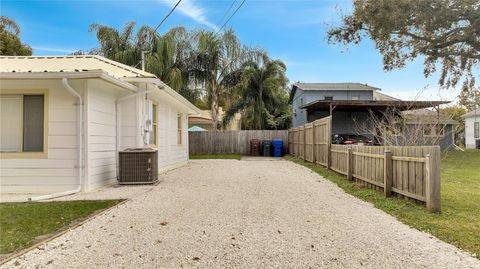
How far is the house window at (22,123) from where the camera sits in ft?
26.2

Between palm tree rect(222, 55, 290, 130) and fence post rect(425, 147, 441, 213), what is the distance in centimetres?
2264

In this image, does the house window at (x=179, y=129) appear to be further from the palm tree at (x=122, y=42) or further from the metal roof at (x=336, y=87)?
the metal roof at (x=336, y=87)

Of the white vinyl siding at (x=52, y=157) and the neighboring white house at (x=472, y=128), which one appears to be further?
the neighboring white house at (x=472, y=128)

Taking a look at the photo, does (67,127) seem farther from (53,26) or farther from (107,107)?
(53,26)

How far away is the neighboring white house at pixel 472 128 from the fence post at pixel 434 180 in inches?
1220

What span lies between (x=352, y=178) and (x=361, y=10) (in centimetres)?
1061

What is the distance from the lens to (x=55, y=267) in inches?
141

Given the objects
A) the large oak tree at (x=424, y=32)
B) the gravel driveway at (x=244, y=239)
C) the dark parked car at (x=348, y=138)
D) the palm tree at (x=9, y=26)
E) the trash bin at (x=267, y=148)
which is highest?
the palm tree at (x=9, y=26)

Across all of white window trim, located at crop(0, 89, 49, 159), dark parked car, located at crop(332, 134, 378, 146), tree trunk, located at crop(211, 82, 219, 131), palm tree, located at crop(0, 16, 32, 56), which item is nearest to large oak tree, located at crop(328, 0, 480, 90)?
dark parked car, located at crop(332, 134, 378, 146)

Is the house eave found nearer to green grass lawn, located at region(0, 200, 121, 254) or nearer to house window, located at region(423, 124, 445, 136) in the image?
green grass lawn, located at region(0, 200, 121, 254)

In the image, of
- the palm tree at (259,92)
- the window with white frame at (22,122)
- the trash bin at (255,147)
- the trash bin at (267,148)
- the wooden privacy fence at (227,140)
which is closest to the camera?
the window with white frame at (22,122)

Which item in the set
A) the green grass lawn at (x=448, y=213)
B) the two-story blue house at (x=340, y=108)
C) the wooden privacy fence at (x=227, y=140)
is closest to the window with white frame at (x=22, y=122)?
the green grass lawn at (x=448, y=213)

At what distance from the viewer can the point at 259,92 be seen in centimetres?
2950

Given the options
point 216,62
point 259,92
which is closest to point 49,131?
point 216,62
